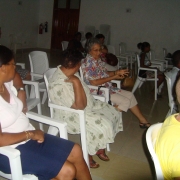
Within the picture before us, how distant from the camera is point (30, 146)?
1307mm

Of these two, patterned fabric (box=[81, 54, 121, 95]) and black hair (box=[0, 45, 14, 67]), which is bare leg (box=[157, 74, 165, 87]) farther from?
black hair (box=[0, 45, 14, 67])

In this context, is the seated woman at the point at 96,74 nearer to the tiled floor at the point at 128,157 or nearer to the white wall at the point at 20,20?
the tiled floor at the point at 128,157

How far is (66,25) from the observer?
9.34 m

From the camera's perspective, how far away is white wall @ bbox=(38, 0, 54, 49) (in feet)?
31.0

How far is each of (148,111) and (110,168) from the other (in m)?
1.81

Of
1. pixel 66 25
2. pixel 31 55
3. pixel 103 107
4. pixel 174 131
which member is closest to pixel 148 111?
pixel 103 107

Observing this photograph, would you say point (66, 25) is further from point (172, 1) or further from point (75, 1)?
point (172, 1)

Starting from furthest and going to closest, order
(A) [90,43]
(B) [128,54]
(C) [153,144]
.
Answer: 1. (B) [128,54]
2. (A) [90,43]
3. (C) [153,144]

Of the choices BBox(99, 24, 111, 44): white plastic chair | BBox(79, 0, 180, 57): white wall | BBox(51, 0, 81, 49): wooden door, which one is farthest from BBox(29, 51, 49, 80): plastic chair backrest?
BBox(51, 0, 81, 49): wooden door

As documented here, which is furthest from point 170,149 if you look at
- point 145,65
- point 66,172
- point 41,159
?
point 145,65

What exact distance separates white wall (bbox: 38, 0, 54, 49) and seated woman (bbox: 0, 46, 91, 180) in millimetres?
8887

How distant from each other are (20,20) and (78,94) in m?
7.98

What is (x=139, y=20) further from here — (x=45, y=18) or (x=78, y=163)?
(x=78, y=163)

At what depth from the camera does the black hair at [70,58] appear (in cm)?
174
